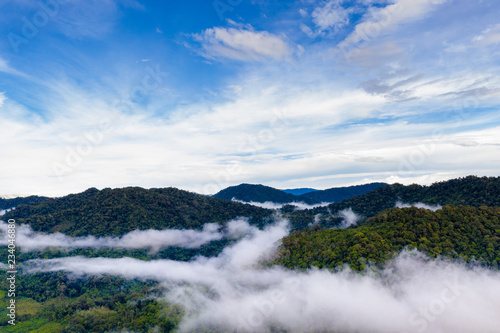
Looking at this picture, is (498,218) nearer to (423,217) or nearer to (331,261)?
(423,217)

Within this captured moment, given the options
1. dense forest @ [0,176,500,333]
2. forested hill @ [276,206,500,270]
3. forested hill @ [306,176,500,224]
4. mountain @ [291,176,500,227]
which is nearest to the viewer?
forested hill @ [276,206,500,270]

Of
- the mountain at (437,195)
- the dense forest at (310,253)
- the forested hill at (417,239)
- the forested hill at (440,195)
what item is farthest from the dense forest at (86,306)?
the forested hill at (440,195)

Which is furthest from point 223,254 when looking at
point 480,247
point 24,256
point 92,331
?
point 480,247

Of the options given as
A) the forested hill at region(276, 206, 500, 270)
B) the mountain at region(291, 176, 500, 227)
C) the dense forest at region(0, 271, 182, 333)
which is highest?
the mountain at region(291, 176, 500, 227)

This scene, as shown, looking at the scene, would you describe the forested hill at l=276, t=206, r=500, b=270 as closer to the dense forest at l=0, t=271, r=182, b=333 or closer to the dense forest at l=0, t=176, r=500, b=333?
the dense forest at l=0, t=176, r=500, b=333

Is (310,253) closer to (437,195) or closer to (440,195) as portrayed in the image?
(440,195)

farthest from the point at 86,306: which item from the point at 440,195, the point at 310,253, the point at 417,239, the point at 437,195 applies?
the point at 437,195

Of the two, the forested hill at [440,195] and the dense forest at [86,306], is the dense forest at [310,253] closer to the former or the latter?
the dense forest at [86,306]

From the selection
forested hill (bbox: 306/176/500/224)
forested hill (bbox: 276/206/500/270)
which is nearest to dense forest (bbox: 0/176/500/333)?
forested hill (bbox: 276/206/500/270)
